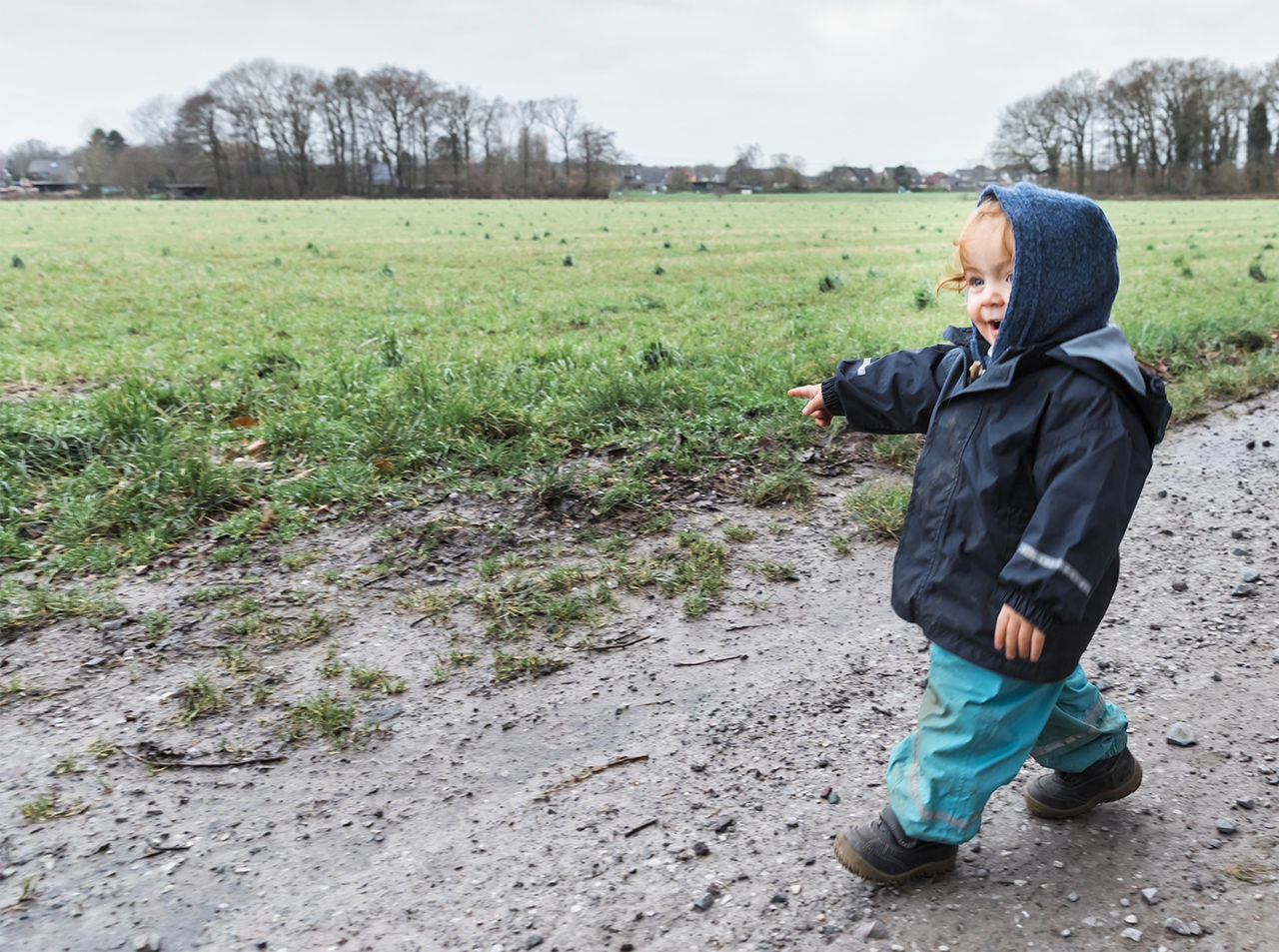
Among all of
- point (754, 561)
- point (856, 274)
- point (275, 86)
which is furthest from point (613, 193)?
point (754, 561)

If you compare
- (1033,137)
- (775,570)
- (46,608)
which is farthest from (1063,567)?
(1033,137)

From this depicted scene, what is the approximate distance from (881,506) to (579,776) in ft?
7.41

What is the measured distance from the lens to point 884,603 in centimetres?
369

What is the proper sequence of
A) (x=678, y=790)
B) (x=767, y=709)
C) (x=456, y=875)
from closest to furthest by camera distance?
1. (x=456, y=875)
2. (x=678, y=790)
3. (x=767, y=709)

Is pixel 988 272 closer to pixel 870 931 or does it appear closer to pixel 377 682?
pixel 870 931

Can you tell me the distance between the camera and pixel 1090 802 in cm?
245

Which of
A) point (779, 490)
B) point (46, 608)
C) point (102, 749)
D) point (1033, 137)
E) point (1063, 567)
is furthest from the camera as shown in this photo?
point (1033, 137)

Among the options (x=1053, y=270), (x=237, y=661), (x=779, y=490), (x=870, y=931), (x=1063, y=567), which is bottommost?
(x=870, y=931)

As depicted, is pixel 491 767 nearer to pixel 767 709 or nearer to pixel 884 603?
pixel 767 709

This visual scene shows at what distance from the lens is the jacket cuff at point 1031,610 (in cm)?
192

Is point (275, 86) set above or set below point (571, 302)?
above

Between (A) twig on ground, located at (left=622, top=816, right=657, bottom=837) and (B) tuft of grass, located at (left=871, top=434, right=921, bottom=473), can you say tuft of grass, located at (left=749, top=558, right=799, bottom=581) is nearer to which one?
(B) tuft of grass, located at (left=871, top=434, right=921, bottom=473)

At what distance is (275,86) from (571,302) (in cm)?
5584

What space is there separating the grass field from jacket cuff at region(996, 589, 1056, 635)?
8.52 feet
